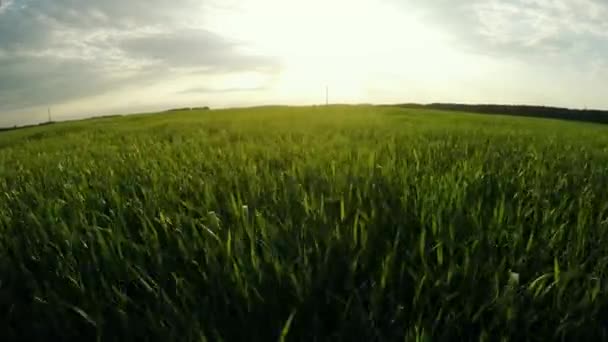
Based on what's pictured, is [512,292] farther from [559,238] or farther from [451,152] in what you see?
[451,152]

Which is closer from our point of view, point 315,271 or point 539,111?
point 315,271

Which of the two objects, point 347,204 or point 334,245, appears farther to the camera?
point 347,204

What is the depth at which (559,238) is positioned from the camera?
169 cm

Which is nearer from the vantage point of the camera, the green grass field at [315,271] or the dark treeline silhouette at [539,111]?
the green grass field at [315,271]

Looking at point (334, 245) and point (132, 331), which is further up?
point (334, 245)

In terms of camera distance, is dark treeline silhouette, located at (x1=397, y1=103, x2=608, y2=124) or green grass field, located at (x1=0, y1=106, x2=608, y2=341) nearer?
green grass field, located at (x1=0, y1=106, x2=608, y2=341)

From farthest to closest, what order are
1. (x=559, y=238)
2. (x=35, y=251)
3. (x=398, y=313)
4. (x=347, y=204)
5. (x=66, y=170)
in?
(x=66, y=170)
(x=347, y=204)
(x=35, y=251)
(x=559, y=238)
(x=398, y=313)

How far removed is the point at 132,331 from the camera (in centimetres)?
124

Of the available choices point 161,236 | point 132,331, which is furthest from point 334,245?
point 161,236

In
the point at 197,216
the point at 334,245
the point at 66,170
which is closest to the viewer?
the point at 334,245

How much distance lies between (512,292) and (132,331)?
107 cm

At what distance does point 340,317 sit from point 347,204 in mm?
895

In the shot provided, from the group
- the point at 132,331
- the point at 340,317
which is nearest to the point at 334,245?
the point at 340,317

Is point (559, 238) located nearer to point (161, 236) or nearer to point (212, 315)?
point (212, 315)
